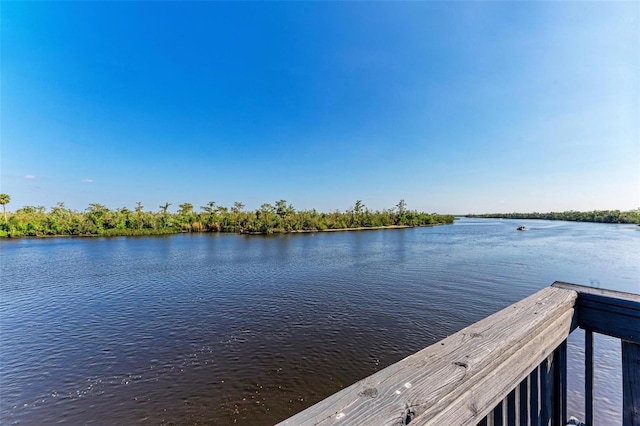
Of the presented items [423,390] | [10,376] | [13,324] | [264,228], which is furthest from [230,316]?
[264,228]

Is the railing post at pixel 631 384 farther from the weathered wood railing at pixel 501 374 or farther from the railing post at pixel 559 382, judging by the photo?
the railing post at pixel 559 382

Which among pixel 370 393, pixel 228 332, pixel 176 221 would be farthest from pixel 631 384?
pixel 176 221

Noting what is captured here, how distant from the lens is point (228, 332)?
8945 mm

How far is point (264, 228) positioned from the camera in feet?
165

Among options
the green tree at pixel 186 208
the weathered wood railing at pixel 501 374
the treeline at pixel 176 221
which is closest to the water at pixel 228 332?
the weathered wood railing at pixel 501 374

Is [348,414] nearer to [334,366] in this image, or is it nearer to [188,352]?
[334,366]

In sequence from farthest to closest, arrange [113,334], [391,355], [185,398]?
[113,334] → [391,355] → [185,398]

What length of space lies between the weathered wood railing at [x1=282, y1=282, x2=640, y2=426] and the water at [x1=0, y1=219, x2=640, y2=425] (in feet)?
18.2

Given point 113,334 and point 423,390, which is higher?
point 423,390

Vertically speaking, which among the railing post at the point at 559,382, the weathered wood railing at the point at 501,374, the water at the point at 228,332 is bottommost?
the water at the point at 228,332

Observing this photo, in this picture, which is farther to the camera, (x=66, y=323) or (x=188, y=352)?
(x=66, y=323)

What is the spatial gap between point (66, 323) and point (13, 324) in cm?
179

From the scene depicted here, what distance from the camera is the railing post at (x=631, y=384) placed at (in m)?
1.25

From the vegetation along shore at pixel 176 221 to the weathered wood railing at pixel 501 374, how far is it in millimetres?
49638
